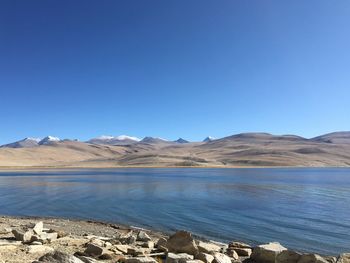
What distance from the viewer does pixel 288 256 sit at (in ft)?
46.0

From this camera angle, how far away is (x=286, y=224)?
100 feet

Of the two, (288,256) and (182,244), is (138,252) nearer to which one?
(182,244)

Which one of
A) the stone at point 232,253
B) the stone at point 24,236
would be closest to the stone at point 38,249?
the stone at point 24,236

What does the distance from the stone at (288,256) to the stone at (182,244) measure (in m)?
2.98

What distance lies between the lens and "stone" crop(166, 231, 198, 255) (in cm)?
1511

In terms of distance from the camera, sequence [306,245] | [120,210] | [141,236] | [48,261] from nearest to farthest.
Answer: [48,261]
[141,236]
[306,245]
[120,210]

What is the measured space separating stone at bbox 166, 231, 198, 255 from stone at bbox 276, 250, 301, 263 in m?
2.98

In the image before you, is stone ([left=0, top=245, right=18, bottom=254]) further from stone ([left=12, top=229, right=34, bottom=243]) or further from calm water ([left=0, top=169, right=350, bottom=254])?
calm water ([left=0, top=169, right=350, bottom=254])

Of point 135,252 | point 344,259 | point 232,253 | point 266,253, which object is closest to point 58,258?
point 135,252

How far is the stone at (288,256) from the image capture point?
1385cm

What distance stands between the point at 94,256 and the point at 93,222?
18952 mm

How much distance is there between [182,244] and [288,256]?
3880 millimetres

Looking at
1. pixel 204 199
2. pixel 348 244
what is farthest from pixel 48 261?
pixel 204 199

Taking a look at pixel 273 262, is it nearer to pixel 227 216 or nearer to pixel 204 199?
pixel 227 216
